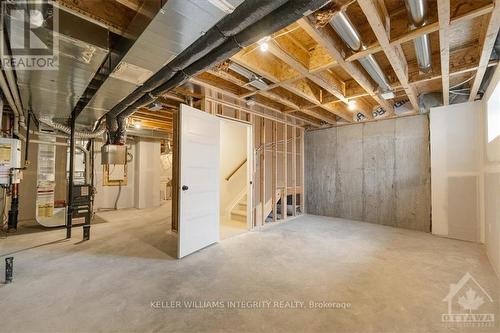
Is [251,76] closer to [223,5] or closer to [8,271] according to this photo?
[223,5]

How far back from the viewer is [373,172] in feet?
16.4

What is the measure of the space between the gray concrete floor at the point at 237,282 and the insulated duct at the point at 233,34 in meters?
2.15

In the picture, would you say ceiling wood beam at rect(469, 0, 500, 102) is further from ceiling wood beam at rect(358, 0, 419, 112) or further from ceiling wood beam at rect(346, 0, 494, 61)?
ceiling wood beam at rect(358, 0, 419, 112)

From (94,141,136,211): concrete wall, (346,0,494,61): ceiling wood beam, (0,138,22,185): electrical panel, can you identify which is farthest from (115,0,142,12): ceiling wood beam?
(94,141,136,211): concrete wall

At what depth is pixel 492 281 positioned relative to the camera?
231 cm

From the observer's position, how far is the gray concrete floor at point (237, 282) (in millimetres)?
1688

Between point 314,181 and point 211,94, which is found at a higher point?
point 211,94

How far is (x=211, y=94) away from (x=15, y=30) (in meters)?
2.36

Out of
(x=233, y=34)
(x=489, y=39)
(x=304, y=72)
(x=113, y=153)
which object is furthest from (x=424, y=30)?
(x=113, y=153)

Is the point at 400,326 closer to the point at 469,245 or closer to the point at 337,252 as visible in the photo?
the point at 337,252

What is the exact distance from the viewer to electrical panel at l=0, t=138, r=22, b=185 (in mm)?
3301

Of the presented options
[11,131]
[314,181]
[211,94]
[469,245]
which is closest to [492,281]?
[469,245]

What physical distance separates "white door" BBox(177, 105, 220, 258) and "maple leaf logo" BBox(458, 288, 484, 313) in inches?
114

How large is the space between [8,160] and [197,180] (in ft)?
9.70
